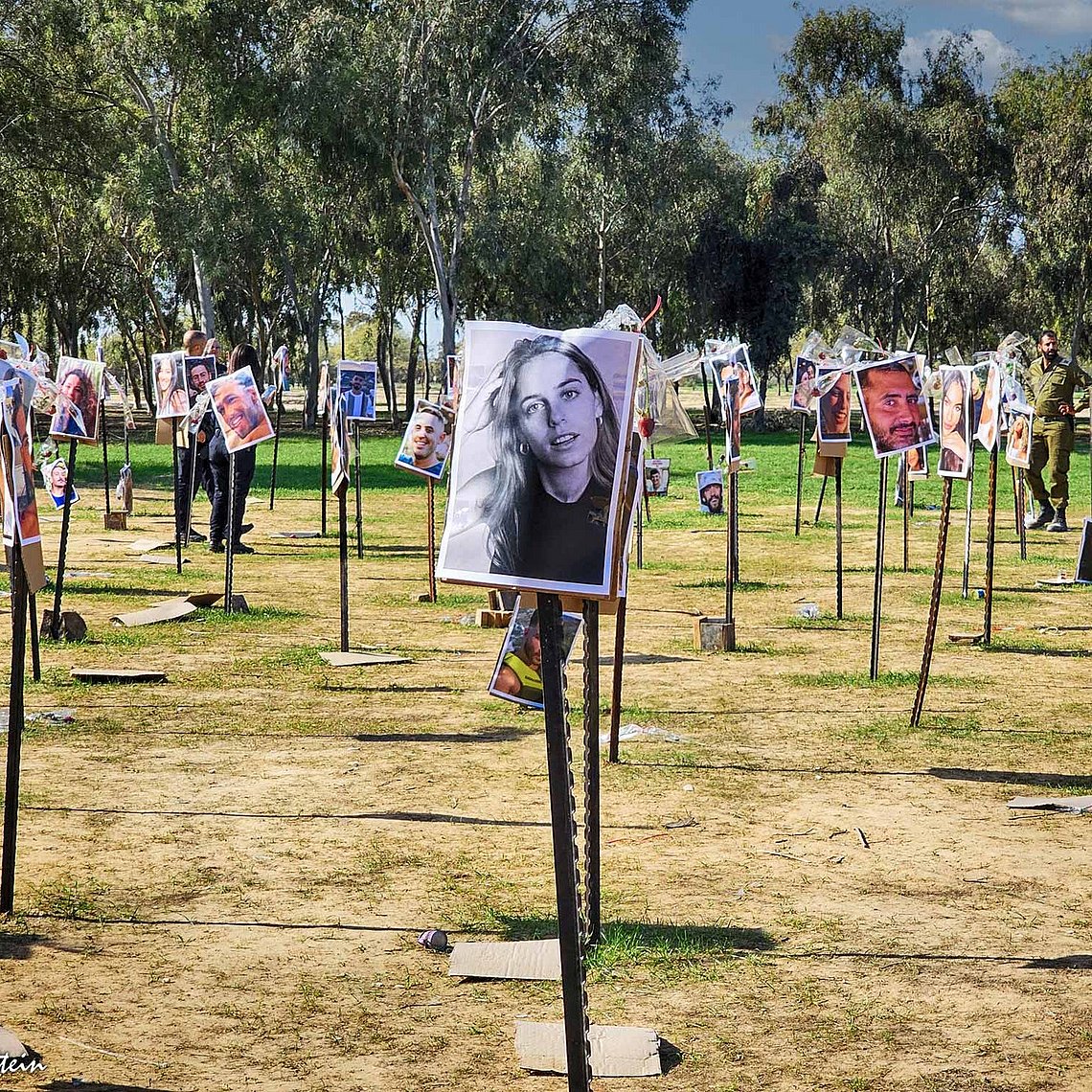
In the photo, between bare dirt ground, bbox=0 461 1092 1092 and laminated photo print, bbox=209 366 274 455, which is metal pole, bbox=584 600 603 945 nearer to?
bare dirt ground, bbox=0 461 1092 1092

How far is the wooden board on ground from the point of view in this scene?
9250 millimetres

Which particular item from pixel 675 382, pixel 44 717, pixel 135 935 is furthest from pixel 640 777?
pixel 44 717

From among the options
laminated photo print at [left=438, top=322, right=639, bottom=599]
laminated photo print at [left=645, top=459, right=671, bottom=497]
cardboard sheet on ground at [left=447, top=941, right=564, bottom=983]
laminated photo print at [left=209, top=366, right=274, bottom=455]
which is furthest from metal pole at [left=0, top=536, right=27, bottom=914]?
laminated photo print at [left=645, top=459, right=671, bottom=497]

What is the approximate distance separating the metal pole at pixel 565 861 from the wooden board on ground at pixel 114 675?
6.22m

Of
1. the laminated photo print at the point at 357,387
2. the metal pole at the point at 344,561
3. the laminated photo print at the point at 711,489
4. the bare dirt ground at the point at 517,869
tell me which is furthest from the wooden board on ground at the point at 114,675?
the laminated photo print at the point at 711,489

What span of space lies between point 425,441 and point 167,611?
2464 millimetres

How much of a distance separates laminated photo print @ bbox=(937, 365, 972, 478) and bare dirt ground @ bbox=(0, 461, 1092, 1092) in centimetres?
135

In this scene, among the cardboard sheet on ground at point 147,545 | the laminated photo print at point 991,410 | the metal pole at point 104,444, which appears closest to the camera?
the laminated photo print at point 991,410

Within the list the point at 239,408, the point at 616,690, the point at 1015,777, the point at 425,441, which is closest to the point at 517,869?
the point at 616,690

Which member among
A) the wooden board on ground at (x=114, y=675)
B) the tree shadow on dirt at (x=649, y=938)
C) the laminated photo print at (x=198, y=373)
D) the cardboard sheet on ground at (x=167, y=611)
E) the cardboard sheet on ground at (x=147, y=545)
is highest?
the laminated photo print at (x=198, y=373)

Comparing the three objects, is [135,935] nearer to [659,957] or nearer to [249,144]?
[659,957]

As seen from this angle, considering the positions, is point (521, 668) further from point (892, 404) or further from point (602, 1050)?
point (892, 404)

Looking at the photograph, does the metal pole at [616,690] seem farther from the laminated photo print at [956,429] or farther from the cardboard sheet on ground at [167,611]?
the cardboard sheet on ground at [167,611]

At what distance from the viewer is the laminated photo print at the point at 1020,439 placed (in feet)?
39.1
